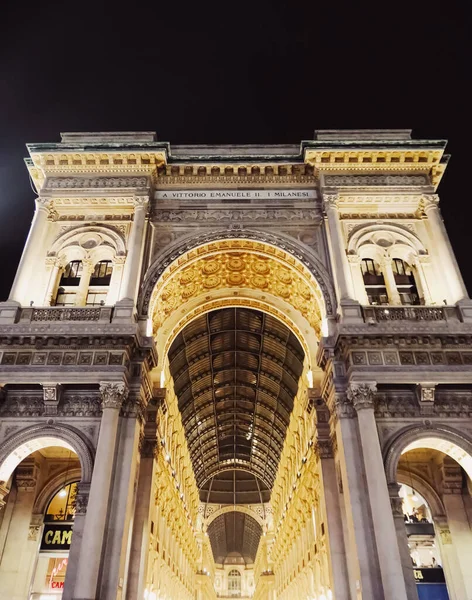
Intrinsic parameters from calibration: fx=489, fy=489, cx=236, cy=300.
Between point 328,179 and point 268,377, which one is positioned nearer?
point 328,179

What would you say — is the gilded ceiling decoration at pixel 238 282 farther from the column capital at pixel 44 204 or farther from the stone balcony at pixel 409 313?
the column capital at pixel 44 204

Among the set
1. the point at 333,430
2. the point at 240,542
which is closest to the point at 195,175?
the point at 333,430

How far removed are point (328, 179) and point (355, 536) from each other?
57.0 ft

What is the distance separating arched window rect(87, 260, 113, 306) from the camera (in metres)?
24.3

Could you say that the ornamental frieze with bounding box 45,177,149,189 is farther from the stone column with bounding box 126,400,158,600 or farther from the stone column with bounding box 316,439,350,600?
the stone column with bounding box 316,439,350,600

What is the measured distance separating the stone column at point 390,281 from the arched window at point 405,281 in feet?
1.78

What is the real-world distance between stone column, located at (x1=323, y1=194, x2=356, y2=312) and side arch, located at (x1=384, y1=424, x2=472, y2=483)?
5995 millimetres

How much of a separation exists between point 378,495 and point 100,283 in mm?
16017

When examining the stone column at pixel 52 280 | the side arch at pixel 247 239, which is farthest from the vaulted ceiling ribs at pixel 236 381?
the stone column at pixel 52 280

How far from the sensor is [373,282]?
81.4 ft

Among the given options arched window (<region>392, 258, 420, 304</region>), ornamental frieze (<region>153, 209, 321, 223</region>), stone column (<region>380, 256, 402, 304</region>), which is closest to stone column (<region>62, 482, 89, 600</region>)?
ornamental frieze (<region>153, 209, 321, 223</region>)

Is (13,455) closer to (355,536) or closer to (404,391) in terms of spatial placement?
(355,536)

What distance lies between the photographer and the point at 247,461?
59.7m

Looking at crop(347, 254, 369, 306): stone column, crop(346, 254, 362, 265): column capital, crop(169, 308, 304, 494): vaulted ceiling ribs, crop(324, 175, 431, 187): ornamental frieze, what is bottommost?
crop(347, 254, 369, 306): stone column
